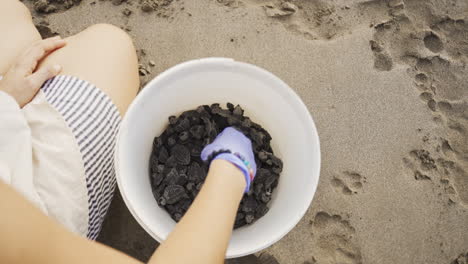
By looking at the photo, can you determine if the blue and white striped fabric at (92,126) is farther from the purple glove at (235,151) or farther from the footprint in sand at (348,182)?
the footprint in sand at (348,182)

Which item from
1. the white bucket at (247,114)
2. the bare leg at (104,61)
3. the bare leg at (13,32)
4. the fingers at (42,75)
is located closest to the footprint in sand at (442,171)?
the white bucket at (247,114)

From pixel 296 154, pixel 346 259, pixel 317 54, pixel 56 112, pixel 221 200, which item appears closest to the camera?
pixel 221 200

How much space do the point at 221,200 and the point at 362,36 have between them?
0.94 m

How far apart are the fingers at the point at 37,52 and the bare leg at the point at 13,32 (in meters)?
0.05

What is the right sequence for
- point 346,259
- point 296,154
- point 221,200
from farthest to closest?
point 346,259 → point 296,154 → point 221,200

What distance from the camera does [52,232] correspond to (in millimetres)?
729

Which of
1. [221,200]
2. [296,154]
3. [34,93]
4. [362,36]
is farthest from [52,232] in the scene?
[362,36]

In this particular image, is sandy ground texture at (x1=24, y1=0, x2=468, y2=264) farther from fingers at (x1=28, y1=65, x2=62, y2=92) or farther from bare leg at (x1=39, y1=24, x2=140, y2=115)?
fingers at (x1=28, y1=65, x2=62, y2=92)

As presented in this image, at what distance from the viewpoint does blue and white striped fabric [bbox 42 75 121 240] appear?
1.00m

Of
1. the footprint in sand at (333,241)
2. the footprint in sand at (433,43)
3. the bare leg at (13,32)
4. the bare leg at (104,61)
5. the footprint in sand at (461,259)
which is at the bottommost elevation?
the footprint in sand at (461,259)

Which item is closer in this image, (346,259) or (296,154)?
(296,154)

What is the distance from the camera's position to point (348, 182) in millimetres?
1350

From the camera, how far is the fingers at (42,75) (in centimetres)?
108

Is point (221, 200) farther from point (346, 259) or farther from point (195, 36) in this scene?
point (195, 36)
